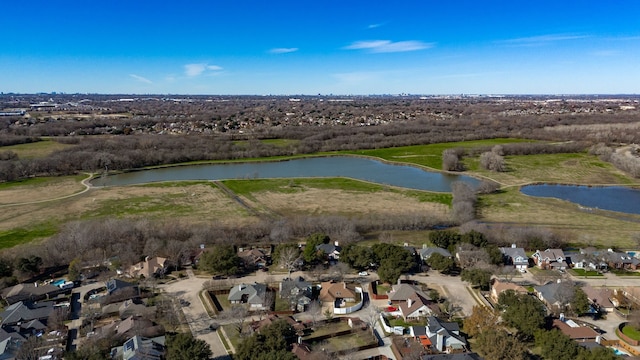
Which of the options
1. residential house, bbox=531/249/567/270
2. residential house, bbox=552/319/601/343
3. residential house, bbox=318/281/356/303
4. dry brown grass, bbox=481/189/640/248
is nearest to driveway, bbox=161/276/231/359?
residential house, bbox=318/281/356/303

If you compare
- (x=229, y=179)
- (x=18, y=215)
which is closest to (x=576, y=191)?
(x=229, y=179)

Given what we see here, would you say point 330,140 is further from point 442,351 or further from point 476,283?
point 442,351

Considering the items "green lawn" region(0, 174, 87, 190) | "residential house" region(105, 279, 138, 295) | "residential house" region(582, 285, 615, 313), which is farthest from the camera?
"green lawn" region(0, 174, 87, 190)

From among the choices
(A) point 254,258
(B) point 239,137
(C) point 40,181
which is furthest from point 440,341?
(B) point 239,137

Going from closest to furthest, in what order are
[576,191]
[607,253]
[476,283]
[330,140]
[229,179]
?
1. [476,283]
2. [607,253]
3. [576,191]
4. [229,179]
5. [330,140]

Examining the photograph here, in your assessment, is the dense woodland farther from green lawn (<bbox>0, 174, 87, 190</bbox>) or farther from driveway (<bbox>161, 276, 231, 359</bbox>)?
driveway (<bbox>161, 276, 231, 359</bbox>)

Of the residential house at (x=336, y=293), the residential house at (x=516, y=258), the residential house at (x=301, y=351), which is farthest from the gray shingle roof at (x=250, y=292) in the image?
the residential house at (x=516, y=258)
